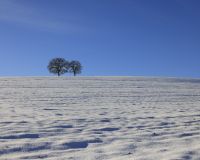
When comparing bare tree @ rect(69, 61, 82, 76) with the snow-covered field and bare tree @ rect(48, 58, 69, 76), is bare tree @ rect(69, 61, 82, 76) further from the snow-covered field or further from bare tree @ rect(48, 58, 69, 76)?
the snow-covered field

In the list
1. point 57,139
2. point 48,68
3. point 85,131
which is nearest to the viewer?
point 57,139

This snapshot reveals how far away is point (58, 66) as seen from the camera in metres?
91.4

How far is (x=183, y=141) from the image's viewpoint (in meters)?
8.89

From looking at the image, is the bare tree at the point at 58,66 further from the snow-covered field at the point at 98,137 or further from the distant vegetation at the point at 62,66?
the snow-covered field at the point at 98,137

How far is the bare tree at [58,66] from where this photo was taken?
90.9 meters

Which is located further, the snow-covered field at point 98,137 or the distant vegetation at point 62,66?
the distant vegetation at point 62,66

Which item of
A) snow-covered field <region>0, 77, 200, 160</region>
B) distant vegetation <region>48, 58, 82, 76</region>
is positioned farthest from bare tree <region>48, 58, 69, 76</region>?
snow-covered field <region>0, 77, 200, 160</region>

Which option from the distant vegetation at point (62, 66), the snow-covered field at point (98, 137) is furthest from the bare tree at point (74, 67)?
the snow-covered field at point (98, 137)

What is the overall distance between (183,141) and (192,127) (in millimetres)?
2469

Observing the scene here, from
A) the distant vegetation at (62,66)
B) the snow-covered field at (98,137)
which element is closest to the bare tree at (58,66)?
the distant vegetation at (62,66)

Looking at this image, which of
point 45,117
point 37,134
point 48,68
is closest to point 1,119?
point 45,117

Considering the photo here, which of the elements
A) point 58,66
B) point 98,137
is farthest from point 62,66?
point 98,137

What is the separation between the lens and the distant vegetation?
91000 mm

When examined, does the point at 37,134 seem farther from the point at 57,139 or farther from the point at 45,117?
the point at 45,117
